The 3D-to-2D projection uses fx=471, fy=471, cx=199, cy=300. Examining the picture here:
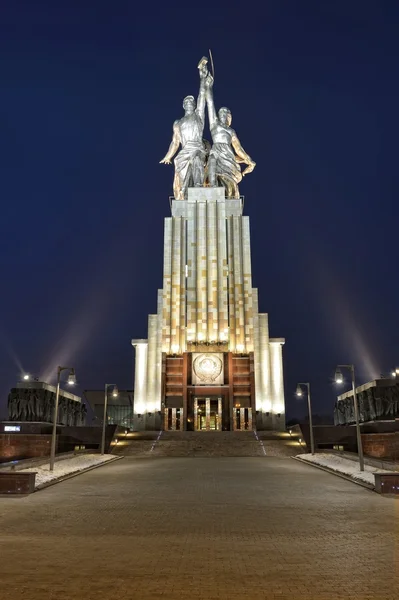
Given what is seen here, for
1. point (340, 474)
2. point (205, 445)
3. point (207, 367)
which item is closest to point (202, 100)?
point (207, 367)

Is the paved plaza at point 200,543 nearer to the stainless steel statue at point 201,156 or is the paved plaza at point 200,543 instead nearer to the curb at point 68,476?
the curb at point 68,476

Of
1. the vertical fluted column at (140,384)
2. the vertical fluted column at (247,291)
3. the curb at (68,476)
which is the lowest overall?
the curb at (68,476)

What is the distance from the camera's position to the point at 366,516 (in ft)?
39.5

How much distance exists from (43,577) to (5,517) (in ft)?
17.6

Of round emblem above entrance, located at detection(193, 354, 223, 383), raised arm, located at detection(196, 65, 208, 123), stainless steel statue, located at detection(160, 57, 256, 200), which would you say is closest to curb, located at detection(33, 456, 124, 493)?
round emblem above entrance, located at detection(193, 354, 223, 383)

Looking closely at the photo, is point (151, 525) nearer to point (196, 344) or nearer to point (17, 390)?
point (17, 390)

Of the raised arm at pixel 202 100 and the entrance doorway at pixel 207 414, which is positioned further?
the raised arm at pixel 202 100

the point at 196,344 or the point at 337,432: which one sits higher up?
the point at 196,344

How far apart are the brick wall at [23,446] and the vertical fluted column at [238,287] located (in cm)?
2475

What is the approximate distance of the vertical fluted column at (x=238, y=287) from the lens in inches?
2099

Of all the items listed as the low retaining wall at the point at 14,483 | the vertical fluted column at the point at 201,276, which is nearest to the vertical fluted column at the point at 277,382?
the vertical fluted column at the point at 201,276

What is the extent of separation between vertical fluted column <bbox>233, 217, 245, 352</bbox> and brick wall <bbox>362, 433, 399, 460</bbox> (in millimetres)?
20491

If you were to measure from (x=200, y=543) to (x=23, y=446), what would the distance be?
96.2 ft

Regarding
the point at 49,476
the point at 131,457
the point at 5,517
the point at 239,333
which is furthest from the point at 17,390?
the point at 5,517
